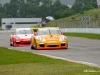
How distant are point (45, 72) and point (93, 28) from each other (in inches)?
1803

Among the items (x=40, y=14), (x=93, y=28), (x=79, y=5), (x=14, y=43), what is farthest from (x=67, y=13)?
(x=14, y=43)

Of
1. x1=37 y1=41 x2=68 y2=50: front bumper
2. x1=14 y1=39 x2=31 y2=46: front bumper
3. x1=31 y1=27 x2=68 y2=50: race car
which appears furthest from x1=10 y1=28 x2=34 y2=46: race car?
x1=37 y1=41 x2=68 y2=50: front bumper

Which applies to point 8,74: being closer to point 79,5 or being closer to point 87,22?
point 87,22

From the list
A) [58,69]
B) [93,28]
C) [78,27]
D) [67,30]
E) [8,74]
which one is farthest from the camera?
[67,30]

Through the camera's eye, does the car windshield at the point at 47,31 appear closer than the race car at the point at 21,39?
Yes

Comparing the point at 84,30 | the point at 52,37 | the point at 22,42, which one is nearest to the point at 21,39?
the point at 22,42

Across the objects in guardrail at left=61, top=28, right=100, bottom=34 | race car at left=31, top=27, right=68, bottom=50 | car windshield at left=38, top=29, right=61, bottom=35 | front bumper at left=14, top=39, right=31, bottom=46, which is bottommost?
guardrail at left=61, top=28, right=100, bottom=34

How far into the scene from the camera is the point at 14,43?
29.2 meters

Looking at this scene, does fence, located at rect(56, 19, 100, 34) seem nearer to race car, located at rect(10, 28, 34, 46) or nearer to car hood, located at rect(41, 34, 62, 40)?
race car, located at rect(10, 28, 34, 46)

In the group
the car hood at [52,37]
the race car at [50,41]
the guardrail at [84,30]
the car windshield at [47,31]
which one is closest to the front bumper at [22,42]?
the car windshield at [47,31]

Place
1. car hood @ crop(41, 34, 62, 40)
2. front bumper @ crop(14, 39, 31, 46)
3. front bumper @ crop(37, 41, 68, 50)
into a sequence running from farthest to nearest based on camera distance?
1. front bumper @ crop(14, 39, 31, 46)
2. car hood @ crop(41, 34, 62, 40)
3. front bumper @ crop(37, 41, 68, 50)

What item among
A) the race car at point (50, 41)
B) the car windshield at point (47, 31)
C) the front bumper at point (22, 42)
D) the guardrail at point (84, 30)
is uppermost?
the car windshield at point (47, 31)

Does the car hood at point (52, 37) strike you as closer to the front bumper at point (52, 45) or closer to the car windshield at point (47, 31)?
the front bumper at point (52, 45)

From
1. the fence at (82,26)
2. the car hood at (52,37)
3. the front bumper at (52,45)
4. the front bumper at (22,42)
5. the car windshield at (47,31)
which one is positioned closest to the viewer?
the front bumper at (52,45)
